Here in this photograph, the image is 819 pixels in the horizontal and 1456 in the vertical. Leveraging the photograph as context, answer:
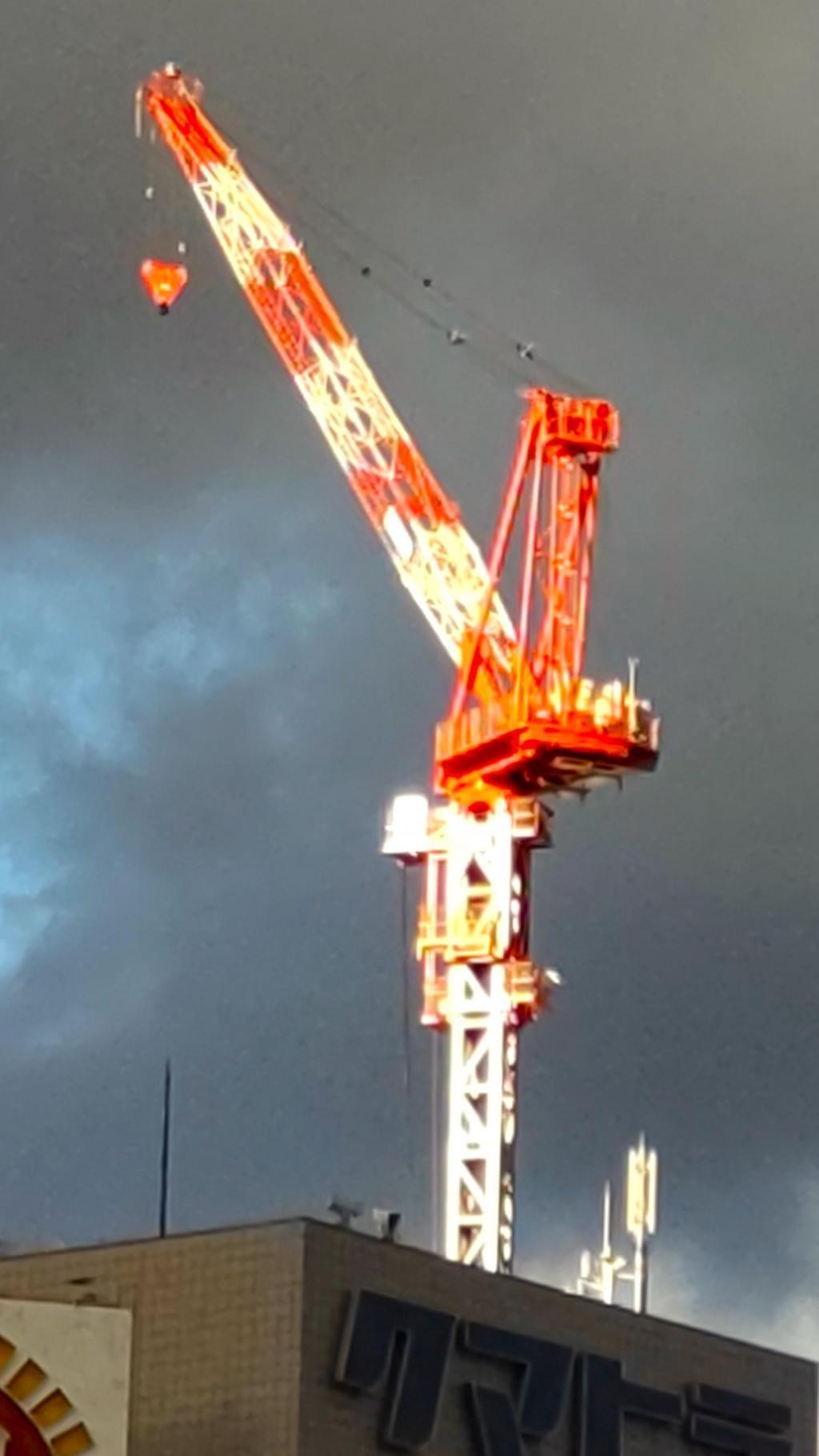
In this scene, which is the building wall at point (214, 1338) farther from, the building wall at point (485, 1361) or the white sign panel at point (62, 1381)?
the white sign panel at point (62, 1381)

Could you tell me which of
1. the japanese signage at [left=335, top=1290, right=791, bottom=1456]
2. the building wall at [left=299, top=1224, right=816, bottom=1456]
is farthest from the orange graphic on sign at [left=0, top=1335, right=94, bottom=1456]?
the japanese signage at [left=335, top=1290, right=791, bottom=1456]

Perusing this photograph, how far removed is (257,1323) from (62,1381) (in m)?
5.55

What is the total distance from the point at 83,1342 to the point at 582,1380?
42.5 ft

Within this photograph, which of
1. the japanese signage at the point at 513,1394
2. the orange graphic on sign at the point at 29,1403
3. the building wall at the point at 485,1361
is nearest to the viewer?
the orange graphic on sign at the point at 29,1403

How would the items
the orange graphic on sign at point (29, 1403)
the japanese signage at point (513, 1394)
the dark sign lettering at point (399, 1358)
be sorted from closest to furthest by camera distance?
the orange graphic on sign at point (29, 1403)
the dark sign lettering at point (399, 1358)
the japanese signage at point (513, 1394)

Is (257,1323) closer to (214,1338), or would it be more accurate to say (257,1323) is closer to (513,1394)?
(214,1338)

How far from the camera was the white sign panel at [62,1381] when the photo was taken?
91125mm

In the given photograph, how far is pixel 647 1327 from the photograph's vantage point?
10250cm

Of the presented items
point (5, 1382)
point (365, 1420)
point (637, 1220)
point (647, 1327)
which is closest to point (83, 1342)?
point (5, 1382)

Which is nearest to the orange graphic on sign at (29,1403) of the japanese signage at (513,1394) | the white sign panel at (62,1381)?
the white sign panel at (62,1381)

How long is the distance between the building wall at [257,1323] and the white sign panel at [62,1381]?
14.0ft

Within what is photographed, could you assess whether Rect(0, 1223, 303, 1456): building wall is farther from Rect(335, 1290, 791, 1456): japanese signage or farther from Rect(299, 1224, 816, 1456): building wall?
Rect(335, 1290, 791, 1456): japanese signage

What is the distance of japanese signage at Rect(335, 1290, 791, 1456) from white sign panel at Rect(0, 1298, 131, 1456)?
19.8 feet

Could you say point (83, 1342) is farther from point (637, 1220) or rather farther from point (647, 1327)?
point (637, 1220)
